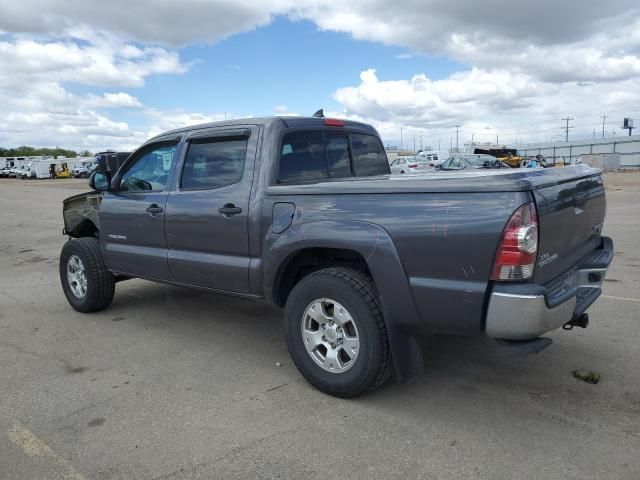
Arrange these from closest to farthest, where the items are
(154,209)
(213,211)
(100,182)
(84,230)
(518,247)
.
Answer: (518,247), (213,211), (154,209), (100,182), (84,230)

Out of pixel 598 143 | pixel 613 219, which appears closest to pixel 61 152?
Answer: pixel 598 143

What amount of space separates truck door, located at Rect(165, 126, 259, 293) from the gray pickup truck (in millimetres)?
12

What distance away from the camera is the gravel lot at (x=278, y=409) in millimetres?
2902

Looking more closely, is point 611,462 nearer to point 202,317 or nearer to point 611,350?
point 611,350

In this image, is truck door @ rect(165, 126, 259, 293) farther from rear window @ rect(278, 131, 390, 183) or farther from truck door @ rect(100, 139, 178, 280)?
rear window @ rect(278, 131, 390, 183)

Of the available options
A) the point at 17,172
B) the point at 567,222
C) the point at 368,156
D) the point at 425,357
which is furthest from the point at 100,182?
the point at 17,172

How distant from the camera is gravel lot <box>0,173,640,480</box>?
2902 millimetres

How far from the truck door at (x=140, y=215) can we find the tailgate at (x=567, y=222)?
10.3ft

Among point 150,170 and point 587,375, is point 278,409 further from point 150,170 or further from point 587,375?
point 150,170

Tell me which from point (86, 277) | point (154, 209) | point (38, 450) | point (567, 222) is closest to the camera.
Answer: point (38, 450)

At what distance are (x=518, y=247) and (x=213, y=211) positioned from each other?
7.78 ft

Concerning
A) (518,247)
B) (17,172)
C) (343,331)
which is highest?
(17,172)

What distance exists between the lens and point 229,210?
416cm

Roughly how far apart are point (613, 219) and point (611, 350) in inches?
404
